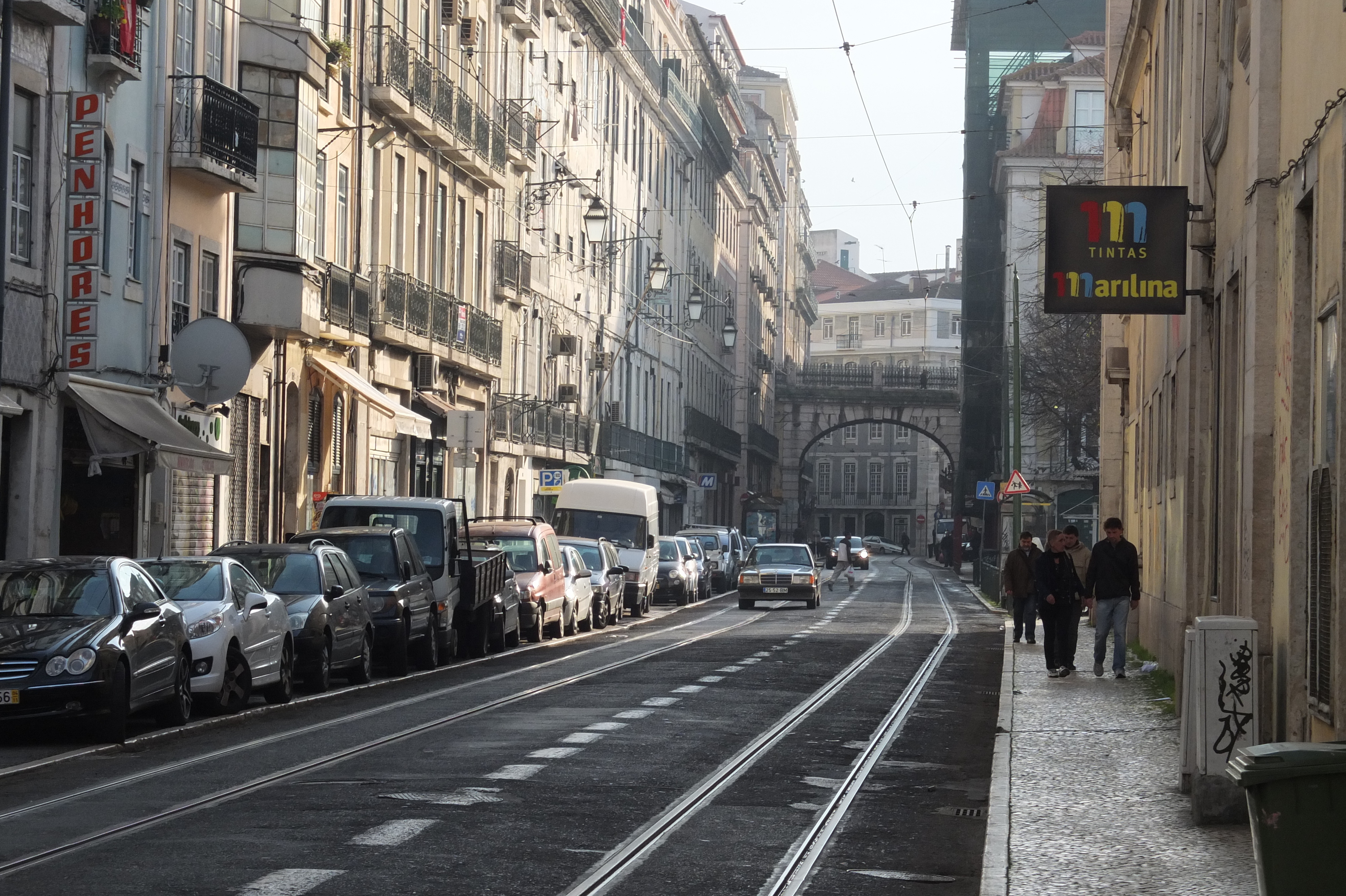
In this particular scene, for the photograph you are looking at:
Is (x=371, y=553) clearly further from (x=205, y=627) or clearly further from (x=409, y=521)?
(x=205, y=627)

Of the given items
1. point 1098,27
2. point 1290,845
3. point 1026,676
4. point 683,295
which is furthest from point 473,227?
point 1098,27

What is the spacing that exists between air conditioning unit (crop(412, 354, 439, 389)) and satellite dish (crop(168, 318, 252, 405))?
1592 centimetres

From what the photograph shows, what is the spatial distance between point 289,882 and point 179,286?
71.1 ft

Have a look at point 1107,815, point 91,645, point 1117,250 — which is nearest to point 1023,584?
point 1117,250

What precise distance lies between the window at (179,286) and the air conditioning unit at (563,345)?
84.0 feet

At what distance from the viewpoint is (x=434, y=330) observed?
41.9m

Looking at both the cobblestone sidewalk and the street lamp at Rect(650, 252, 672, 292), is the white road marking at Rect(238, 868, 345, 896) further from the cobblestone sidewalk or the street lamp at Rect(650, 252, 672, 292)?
the street lamp at Rect(650, 252, 672, 292)

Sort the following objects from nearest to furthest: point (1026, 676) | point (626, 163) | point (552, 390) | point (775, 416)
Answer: point (1026, 676) → point (552, 390) → point (626, 163) → point (775, 416)

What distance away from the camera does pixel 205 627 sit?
59.2 ft

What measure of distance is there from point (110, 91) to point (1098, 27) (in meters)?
69.3

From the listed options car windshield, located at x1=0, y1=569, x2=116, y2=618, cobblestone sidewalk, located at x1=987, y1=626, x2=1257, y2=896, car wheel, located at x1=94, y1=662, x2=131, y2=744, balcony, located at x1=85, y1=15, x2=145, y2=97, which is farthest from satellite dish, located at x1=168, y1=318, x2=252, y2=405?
cobblestone sidewalk, located at x1=987, y1=626, x2=1257, y2=896

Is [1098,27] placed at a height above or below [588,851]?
above

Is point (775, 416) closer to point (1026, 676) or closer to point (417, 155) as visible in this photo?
point (417, 155)

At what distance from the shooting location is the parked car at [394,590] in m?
24.0
